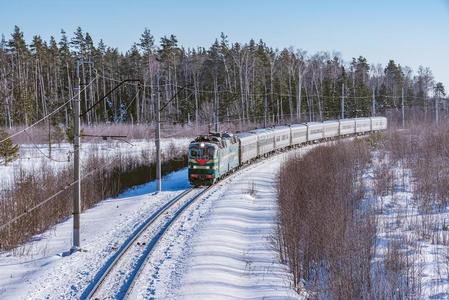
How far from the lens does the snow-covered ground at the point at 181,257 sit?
468 inches

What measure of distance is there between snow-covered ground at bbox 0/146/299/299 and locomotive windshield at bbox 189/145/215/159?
14.7 feet

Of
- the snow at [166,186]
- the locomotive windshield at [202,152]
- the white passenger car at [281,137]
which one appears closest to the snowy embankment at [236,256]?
Result: the locomotive windshield at [202,152]

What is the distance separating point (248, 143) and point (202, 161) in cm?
975

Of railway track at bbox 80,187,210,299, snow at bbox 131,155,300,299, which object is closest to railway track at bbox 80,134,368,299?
railway track at bbox 80,187,210,299

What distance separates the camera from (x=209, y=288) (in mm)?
11656

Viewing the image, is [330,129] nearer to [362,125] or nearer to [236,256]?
[362,125]

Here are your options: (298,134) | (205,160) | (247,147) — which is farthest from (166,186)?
(298,134)

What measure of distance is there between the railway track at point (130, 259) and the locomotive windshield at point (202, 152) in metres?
5.16

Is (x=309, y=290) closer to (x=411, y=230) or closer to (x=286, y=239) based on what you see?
(x=286, y=239)

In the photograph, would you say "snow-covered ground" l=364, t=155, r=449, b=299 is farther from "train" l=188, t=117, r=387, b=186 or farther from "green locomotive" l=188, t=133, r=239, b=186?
"train" l=188, t=117, r=387, b=186

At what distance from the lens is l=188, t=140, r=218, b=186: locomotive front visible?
27062mm

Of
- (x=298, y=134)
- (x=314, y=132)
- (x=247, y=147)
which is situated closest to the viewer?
(x=247, y=147)

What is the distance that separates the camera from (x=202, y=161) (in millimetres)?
27109

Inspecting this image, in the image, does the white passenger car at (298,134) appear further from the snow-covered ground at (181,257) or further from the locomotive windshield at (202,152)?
the snow-covered ground at (181,257)
